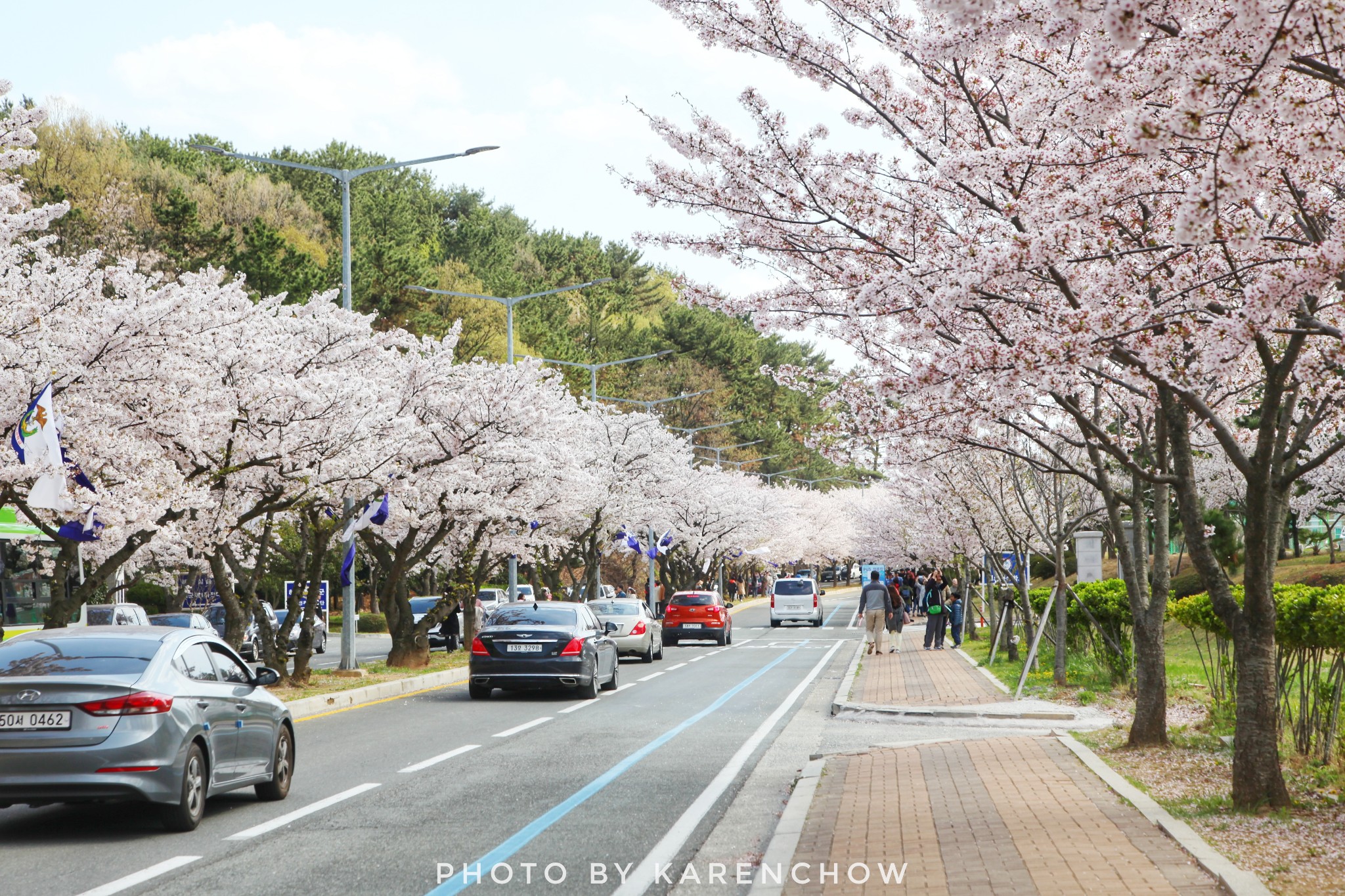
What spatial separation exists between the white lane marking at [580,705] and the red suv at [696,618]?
20.1m

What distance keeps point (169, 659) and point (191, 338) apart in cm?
887

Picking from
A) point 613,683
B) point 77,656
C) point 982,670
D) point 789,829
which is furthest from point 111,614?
point 789,829

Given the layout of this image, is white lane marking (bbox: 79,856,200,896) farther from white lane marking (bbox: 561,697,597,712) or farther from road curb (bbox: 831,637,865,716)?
road curb (bbox: 831,637,865,716)

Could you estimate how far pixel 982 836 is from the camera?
324 inches

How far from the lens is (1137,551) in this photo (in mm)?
14141

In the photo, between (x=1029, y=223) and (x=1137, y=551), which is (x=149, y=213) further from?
(x=1029, y=223)

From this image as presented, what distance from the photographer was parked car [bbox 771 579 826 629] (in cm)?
5703

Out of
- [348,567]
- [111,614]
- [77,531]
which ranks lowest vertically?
[111,614]

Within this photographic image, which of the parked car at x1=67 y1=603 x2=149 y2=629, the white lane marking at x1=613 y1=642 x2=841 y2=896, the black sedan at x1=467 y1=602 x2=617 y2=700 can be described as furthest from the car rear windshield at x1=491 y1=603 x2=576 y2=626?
the parked car at x1=67 y1=603 x2=149 y2=629

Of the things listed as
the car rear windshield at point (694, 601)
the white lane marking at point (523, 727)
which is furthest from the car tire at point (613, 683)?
the car rear windshield at point (694, 601)

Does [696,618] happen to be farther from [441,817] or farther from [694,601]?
[441,817]

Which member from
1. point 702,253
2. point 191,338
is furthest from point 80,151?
point 702,253

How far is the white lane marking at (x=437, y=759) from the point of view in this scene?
12469 mm

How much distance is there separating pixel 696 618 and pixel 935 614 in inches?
350
